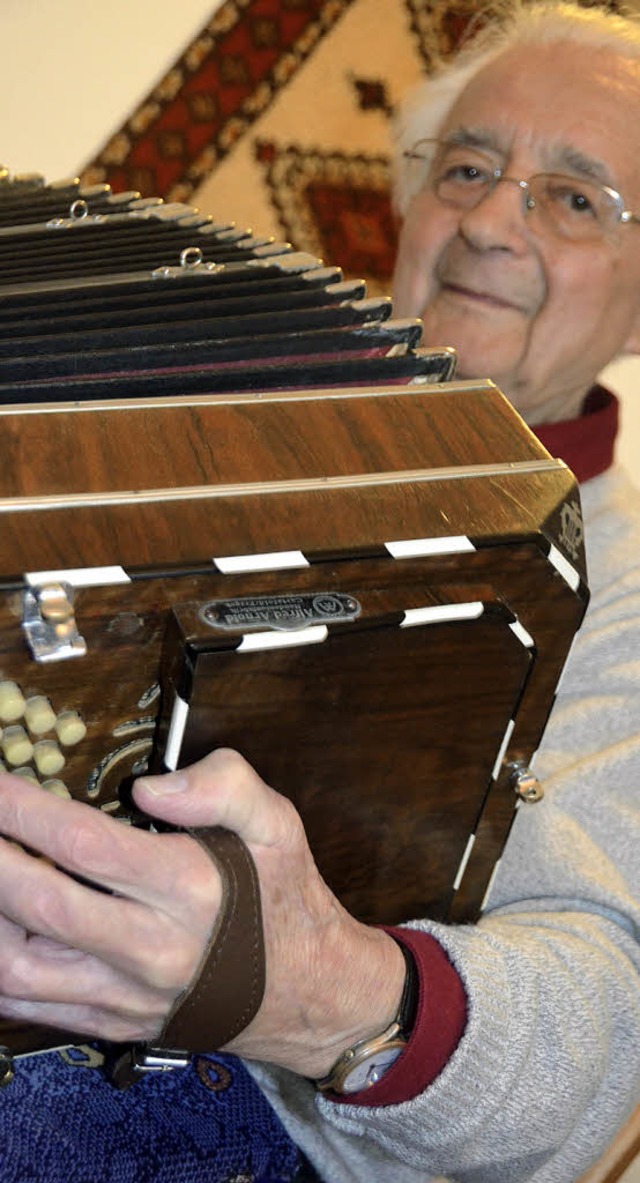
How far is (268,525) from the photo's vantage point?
0.79m

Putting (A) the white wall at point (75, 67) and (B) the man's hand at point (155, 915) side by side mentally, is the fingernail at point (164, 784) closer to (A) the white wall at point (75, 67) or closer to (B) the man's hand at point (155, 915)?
(B) the man's hand at point (155, 915)

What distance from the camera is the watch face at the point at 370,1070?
903 millimetres

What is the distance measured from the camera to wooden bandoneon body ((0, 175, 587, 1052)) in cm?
74

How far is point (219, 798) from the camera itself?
745 millimetres

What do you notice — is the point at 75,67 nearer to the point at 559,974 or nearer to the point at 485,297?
the point at 485,297

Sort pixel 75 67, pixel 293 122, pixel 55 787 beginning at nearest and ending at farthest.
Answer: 1. pixel 55 787
2. pixel 75 67
3. pixel 293 122

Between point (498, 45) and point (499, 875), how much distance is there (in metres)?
1.02

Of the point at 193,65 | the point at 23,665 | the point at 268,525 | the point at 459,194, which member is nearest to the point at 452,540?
the point at 268,525

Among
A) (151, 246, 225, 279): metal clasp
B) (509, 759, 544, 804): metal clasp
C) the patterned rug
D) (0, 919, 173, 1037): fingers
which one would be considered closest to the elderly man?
(0, 919, 173, 1037): fingers

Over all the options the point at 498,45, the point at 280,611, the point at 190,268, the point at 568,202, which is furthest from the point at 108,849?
the point at 498,45

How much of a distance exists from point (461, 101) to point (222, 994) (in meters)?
1.14

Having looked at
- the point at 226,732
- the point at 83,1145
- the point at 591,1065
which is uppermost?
the point at 226,732

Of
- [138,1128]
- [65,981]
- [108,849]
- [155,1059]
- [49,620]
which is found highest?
[49,620]

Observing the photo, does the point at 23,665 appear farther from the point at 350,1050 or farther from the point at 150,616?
the point at 350,1050
